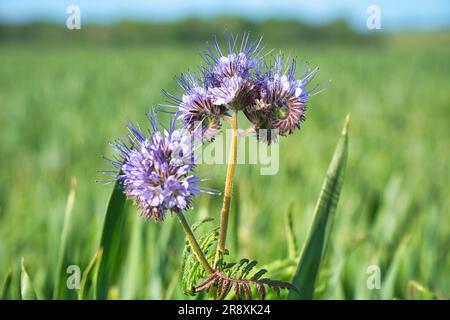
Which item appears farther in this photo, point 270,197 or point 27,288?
point 270,197

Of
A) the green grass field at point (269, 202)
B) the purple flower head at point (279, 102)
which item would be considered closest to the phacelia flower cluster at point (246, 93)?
the purple flower head at point (279, 102)

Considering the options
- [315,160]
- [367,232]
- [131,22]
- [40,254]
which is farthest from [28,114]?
[131,22]

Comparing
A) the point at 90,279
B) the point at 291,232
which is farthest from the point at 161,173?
the point at 291,232

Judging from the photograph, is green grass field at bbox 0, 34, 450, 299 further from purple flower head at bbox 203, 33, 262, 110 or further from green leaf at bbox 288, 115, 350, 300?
green leaf at bbox 288, 115, 350, 300

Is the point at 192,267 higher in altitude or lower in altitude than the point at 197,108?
lower

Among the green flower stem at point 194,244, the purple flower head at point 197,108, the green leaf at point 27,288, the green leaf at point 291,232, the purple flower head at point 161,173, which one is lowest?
the green leaf at point 27,288

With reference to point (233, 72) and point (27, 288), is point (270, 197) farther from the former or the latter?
point (233, 72)

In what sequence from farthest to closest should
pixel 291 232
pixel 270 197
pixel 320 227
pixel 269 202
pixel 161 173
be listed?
pixel 270 197 → pixel 269 202 → pixel 291 232 → pixel 320 227 → pixel 161 173

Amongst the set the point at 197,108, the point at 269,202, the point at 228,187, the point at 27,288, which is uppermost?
the point at 197,108

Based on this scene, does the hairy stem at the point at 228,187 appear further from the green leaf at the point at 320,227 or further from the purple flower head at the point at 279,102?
the green leaf at the point at 320,227
